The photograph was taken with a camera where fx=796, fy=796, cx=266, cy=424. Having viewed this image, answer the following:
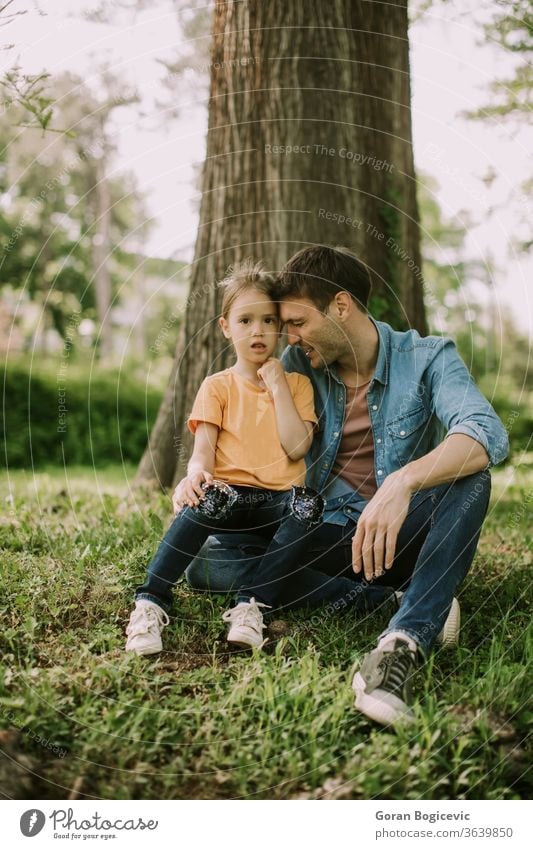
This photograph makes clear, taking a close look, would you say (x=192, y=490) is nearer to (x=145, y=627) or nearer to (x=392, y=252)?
(x=145, y=627)

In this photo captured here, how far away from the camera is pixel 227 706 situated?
2.73 meters

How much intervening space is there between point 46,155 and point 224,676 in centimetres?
2151

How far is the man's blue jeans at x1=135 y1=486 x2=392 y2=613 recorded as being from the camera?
3227 millimetres

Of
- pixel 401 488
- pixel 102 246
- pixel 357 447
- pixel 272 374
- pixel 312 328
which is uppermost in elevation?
pixel 102 246

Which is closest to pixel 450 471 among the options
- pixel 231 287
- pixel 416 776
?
pixel 416 776

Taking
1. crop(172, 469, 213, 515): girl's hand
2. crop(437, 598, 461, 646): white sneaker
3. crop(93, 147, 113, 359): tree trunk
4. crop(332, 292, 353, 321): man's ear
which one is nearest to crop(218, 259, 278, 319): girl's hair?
crop(332, 292, 353, 321): man's ear

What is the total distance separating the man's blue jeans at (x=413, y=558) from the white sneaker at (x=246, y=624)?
18 cm

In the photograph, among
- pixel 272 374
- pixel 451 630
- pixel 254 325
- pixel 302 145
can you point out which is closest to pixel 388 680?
pixel 451 630

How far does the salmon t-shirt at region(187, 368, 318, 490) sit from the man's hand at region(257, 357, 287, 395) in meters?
0.09

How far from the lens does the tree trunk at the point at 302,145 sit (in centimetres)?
429

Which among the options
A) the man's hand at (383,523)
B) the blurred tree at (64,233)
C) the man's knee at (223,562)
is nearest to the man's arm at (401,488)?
the man's hand at (383,523)

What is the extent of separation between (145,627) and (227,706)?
491 millimetres

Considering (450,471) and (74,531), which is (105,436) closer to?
(74,531)

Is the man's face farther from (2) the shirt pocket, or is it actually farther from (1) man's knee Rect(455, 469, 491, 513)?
(1) man's knee Rect(455, 469, 491, 513)
